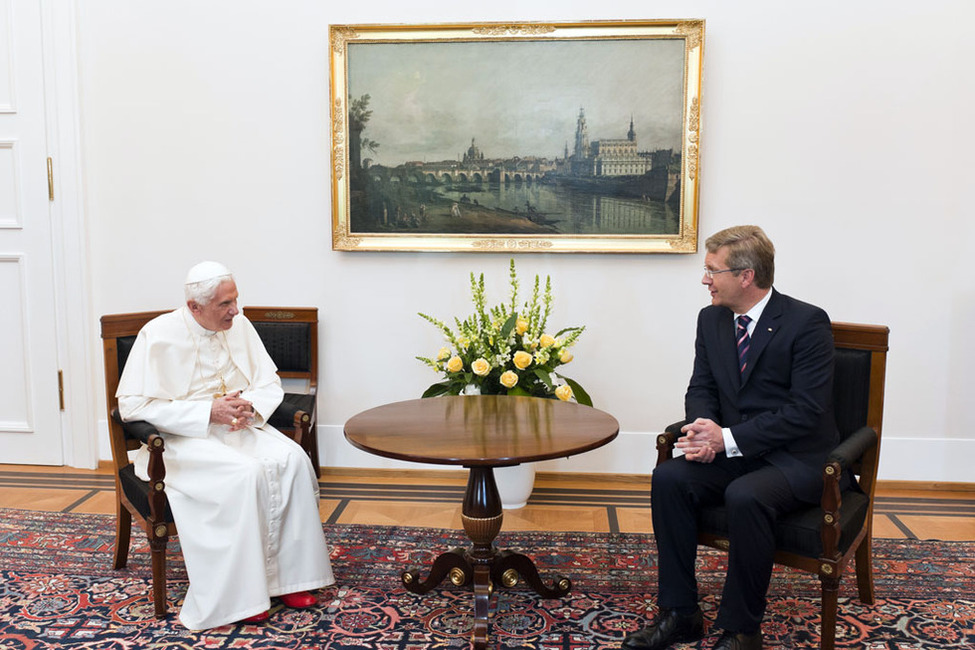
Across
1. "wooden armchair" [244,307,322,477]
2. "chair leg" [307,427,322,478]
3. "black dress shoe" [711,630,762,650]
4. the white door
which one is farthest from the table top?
the white door

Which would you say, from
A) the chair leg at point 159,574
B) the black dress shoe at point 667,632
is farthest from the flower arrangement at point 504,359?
the chair leg at point 159,574

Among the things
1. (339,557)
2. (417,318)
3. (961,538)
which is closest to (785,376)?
(961,538)

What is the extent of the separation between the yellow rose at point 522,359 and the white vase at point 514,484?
595 millimetres

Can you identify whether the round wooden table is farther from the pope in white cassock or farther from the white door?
the white door

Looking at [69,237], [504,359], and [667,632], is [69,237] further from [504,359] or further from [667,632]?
[667,632]

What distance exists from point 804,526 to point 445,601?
1.48 metres

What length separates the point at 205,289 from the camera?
11.6 feet

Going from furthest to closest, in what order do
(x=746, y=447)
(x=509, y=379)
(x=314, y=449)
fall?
(x=314, y=449) < (x=509, y=379) < (x=746, y=447)

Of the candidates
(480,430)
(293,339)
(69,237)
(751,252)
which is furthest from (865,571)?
(69,237)

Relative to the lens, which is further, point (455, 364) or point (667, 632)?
point (455, 364)

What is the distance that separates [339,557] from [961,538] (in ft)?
10.2

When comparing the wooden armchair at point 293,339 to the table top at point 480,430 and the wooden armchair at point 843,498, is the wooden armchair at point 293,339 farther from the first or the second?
the wooden armchair at point 843,498

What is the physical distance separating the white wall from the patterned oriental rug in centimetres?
122

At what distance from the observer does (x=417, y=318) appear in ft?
17.0
